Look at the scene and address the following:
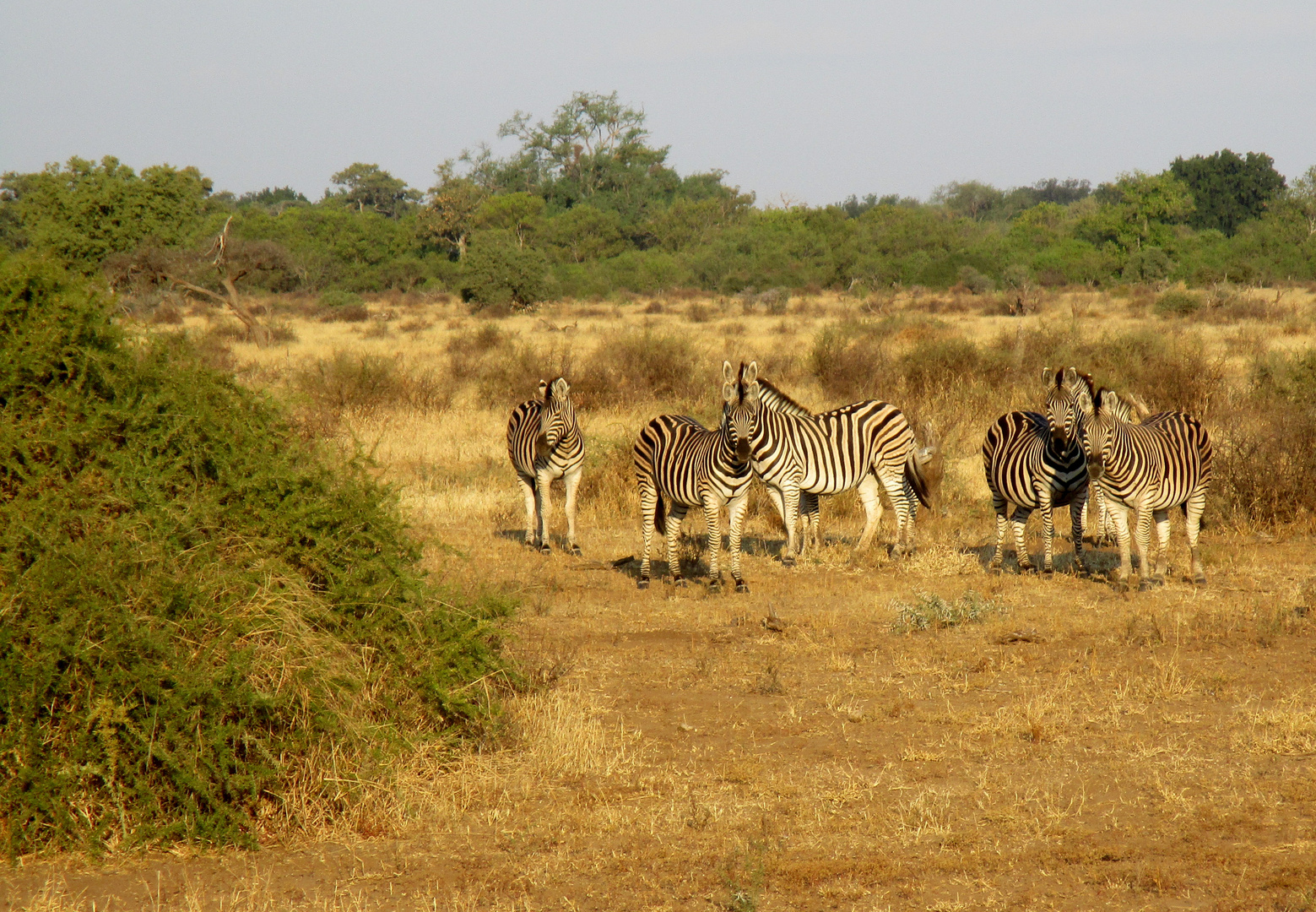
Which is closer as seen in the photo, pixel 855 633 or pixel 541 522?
pixel 855 633

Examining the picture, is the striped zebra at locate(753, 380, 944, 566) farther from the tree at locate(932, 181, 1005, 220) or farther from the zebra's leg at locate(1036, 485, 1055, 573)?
the tree at locate(932, 181, 1005, 220)

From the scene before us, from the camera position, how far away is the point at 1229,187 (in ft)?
226

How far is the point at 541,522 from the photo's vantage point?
1205 centimetres

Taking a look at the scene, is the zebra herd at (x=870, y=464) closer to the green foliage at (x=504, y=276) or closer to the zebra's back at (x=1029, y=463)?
the zebra's back at (x=1029, y=463)

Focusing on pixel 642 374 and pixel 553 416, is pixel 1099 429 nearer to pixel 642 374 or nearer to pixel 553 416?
pixel 553 416

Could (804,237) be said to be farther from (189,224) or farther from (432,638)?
(432,638)

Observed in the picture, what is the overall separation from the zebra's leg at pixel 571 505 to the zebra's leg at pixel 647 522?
0.97m

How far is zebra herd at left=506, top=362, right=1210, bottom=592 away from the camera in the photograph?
954 centimetres

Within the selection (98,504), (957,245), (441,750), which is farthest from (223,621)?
(957,245)

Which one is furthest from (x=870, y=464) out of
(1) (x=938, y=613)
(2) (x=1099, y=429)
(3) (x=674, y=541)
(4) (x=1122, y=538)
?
(1) (x=938, y=613)

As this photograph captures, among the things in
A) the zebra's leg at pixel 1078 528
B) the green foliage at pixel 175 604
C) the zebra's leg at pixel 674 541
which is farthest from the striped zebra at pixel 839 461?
the green foliage at pixel 175 604

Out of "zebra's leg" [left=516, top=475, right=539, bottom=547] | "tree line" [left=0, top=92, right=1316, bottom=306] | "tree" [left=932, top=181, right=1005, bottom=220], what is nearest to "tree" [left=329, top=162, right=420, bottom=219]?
"tree line" [left=0, top=92, right=1316, bottom=306]

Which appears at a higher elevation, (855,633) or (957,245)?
(957,245)

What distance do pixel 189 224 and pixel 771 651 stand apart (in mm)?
33067
